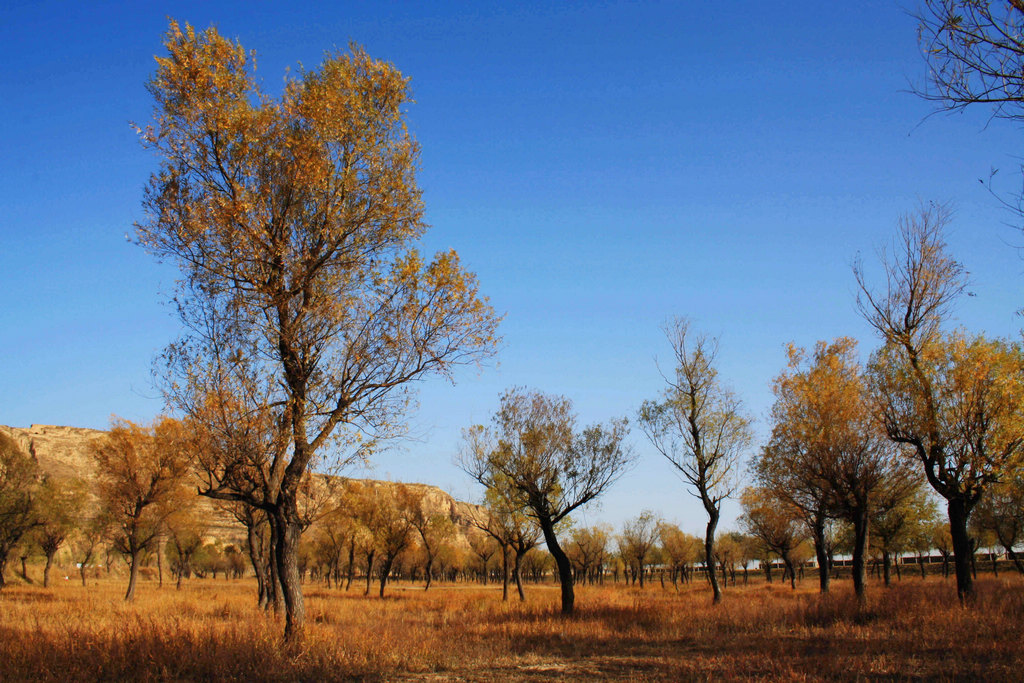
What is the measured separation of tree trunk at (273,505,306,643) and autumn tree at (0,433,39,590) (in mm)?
37739

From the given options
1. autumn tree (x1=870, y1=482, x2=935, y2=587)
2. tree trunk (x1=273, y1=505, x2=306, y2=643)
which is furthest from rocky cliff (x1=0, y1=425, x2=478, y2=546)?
tree trunk (x1=273, y1=505, x2=306, y2=643)

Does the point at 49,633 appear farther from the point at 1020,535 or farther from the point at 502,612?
the point at 1020,535

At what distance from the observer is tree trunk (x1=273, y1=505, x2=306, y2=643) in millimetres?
13250

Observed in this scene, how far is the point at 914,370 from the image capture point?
20641mm

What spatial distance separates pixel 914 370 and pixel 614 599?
52.1 ft

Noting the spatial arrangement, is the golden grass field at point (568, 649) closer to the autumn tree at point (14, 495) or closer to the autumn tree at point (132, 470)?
the autumn tree at point (132, 470)

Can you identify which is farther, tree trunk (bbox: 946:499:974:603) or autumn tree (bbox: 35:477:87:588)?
autumn tree (bbox: 35:477:87:588)

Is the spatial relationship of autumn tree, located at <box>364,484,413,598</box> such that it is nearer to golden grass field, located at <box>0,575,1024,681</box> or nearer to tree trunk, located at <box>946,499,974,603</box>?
golden grass field, located at <box>0,575,1024,681</box>

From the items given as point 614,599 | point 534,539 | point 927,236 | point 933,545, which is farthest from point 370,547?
point 933,545

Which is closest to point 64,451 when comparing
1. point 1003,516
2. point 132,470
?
point 132,470

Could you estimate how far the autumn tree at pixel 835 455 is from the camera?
882 inches

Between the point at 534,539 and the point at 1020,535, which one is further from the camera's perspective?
the point at 1020,535

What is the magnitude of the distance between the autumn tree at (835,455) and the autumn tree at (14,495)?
156ft

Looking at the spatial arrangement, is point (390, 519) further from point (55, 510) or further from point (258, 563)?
point (55, 510)
